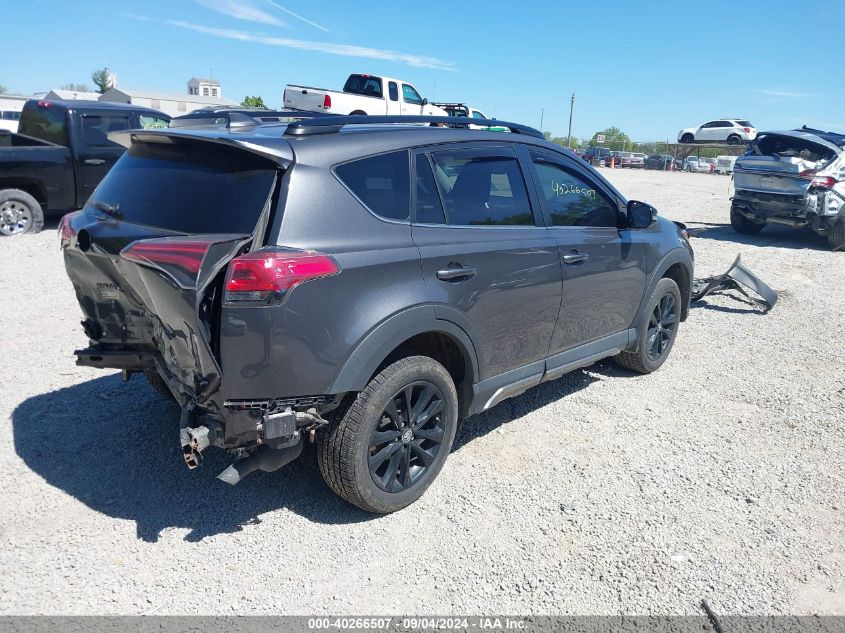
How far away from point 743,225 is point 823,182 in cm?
185

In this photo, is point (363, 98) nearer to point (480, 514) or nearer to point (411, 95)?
point (411, 95)

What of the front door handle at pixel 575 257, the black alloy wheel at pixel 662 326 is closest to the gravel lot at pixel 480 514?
the black alloy wheel at pixel 662 326

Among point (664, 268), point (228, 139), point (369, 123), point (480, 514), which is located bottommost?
point (480, 514)

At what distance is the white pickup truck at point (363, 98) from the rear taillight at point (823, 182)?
10255mm

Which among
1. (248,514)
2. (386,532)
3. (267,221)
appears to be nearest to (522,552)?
(386,532)

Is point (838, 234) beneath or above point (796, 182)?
beneath

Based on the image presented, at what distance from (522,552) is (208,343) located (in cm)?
173

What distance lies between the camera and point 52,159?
33.4 ft

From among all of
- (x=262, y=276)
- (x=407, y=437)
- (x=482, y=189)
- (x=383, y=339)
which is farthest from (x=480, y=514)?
(x=482, y=189)

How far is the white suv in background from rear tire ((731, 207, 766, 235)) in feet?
78.3

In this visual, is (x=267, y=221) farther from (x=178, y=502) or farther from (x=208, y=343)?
(x=178, y=502)

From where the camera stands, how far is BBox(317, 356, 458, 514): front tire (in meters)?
3.06

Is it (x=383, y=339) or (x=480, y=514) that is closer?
(x=383, y=339)

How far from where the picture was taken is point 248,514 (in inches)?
131
